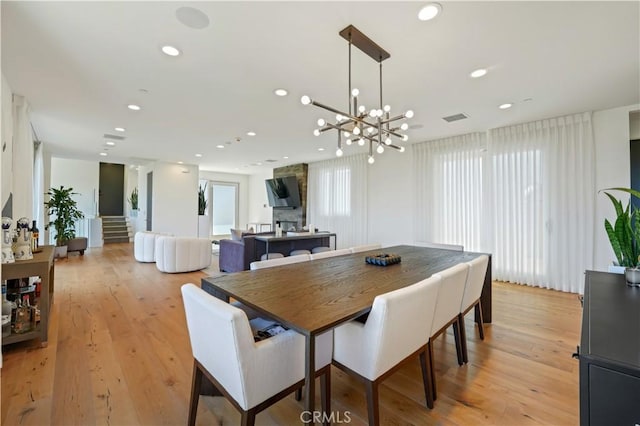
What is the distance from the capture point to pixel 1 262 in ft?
7.12

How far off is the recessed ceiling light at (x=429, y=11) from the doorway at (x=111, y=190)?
12.6 metres

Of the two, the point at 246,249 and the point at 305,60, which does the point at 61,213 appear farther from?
the point at 305,60

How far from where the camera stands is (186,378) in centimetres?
200

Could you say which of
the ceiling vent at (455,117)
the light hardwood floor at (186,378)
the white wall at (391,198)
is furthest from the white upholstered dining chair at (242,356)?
the white wall at (391,198)

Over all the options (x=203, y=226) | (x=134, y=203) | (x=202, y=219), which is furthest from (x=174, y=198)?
(x=134, y=203)

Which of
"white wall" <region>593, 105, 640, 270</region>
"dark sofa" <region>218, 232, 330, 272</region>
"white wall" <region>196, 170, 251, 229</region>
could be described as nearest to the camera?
"white wall" <region>593, 105, 640, 270</region>

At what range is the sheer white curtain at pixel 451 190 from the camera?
4.93 metres

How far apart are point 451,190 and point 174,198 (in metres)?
7.57

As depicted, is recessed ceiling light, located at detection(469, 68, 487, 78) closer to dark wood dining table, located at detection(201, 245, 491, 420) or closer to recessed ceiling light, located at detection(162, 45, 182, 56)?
dark wood dining table, located at detection(201, 245, 491, 420)

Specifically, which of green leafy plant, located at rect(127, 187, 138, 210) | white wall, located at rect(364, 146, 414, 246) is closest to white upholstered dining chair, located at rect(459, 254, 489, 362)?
white wall, located at rect(364, 146, 414, 246)

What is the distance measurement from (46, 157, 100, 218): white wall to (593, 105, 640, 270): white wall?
533 inches

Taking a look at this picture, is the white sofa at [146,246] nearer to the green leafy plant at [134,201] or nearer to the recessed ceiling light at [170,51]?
the recessed ceiling light at [170,51]

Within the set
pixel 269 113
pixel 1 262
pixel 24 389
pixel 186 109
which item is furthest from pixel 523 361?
pixel 186 109

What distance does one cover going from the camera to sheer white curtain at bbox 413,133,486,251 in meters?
4.93
